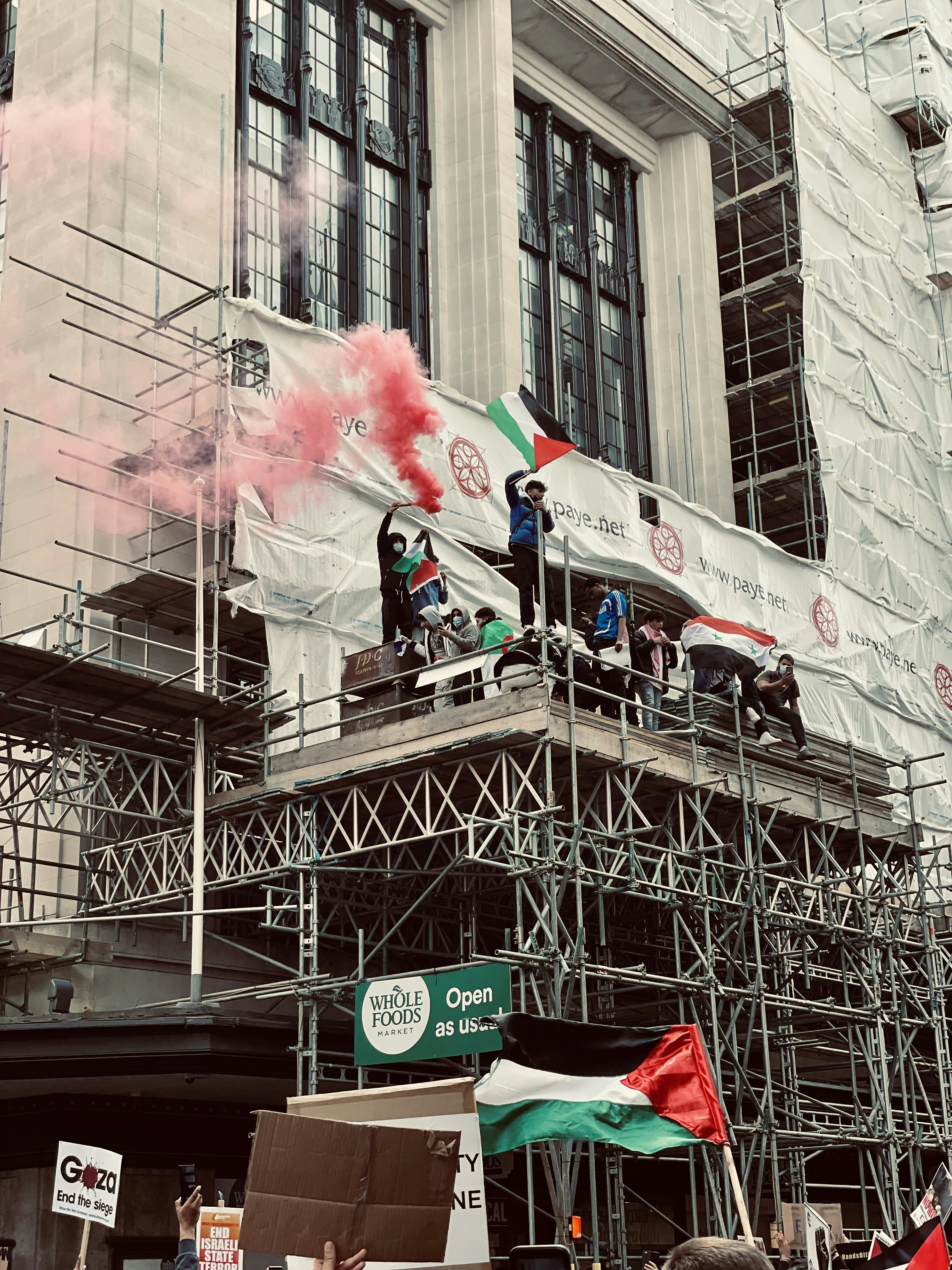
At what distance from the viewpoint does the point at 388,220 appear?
30.1 meters

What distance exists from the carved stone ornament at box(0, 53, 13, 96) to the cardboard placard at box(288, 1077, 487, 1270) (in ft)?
70.9

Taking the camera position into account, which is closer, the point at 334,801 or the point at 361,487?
the point at 334,801

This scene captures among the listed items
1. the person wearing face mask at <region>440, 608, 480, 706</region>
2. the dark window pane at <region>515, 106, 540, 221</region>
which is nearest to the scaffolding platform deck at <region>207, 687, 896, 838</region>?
the person wearing face mask at <region>440, 608, 480, 706</region>

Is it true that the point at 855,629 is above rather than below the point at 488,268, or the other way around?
below

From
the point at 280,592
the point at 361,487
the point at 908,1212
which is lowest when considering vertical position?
the point at 908,1212

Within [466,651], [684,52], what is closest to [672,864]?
[466,651]

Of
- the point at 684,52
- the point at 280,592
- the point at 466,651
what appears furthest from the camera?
the point at 684,52

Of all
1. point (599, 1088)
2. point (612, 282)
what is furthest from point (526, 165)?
point (599, 1088)

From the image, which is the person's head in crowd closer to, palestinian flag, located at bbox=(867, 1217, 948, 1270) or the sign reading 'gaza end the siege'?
palestinian flag, located at bbox=(867, 1217, 948, 1270)

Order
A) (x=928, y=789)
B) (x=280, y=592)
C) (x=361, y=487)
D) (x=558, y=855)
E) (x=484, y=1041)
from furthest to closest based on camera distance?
(x=928, y=789)
(x=361, y=487)
(x=280, y=592)
(x=558, y=855)
(x=484, y=1041)

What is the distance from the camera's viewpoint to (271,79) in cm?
2780

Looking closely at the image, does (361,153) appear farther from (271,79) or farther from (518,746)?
(518,746)

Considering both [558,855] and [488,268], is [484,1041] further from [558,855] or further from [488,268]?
[488,268]

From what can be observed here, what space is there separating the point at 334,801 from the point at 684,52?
2453cm
